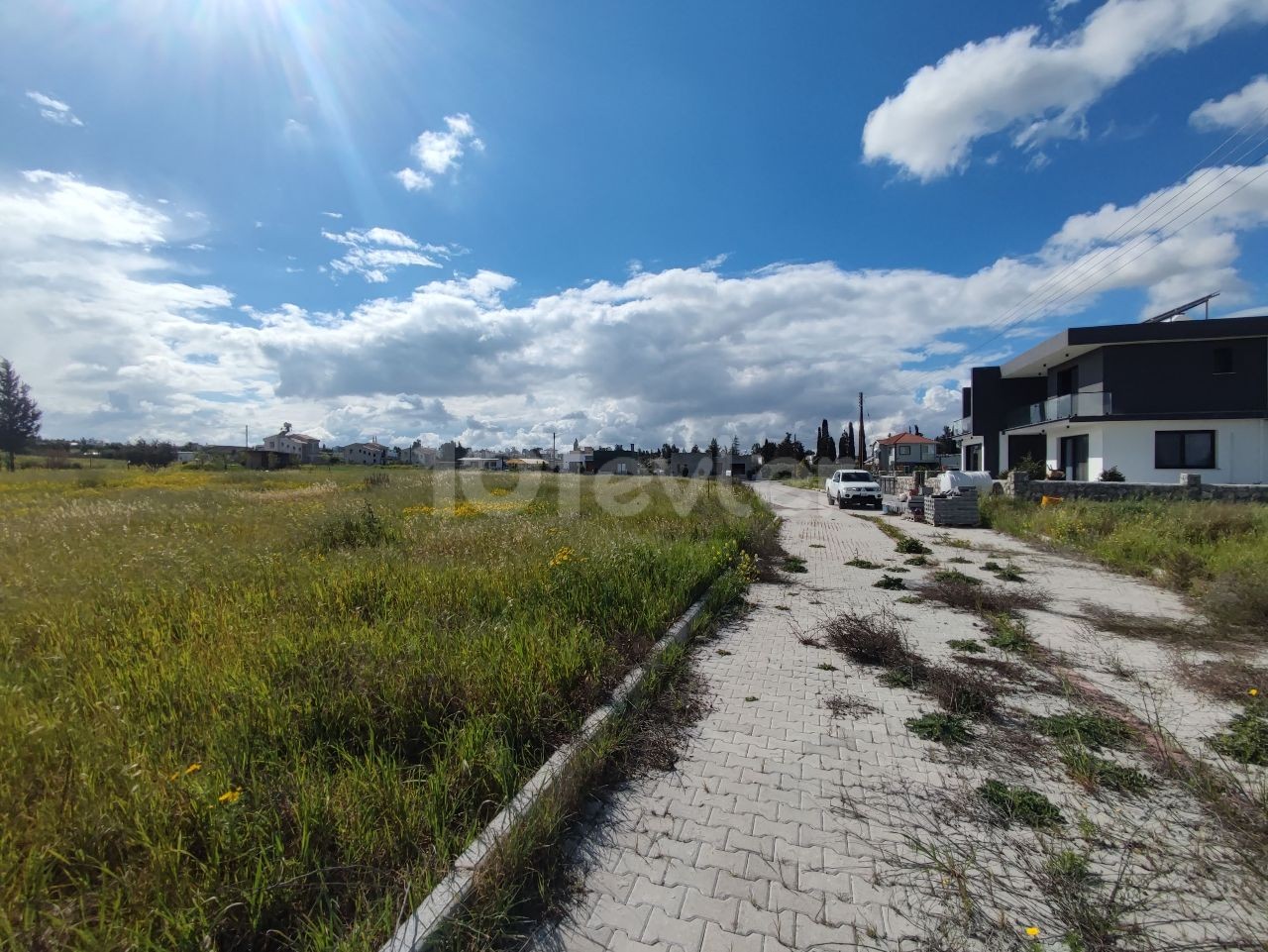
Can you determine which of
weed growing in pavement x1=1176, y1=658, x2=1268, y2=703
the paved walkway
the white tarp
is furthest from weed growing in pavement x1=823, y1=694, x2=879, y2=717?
the white tarp

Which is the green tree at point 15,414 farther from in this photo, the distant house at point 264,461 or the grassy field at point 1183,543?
the grassy field at point 1183,543

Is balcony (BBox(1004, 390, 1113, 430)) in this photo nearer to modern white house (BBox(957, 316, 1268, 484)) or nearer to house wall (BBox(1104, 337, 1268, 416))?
modern white house (BBox(957, 316, 1268, 484))

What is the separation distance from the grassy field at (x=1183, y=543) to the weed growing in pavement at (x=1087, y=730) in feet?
12.2

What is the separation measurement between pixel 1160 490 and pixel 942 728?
16.1m

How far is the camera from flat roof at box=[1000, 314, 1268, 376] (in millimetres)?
19781

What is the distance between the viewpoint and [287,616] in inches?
184

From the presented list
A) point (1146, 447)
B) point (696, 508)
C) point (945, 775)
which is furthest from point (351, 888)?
point (1146, 447)

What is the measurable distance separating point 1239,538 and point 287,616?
13328mm

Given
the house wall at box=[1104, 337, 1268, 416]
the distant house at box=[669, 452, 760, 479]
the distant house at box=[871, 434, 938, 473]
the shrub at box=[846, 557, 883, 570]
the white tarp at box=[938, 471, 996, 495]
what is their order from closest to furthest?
the shrub at box=[846, 557, 883, 570]
the white tarp at box=[938, 471, 996, 495]
the house wall at box=[1104, 337, 1268, 416]
the distant house at box=[669, 452, 760, 479]
the distant house at box=[871, 434, 938, 473]

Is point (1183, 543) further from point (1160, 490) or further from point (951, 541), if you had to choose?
point (1160, 490)

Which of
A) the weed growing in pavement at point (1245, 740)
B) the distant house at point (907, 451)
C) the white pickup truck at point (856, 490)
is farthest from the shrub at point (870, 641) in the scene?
the distant house at point (907, 451)

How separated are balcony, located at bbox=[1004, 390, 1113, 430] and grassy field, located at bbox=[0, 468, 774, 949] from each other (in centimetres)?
2277

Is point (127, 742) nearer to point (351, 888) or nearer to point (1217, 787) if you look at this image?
point (351, 888)

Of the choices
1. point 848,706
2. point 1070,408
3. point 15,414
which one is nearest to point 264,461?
point 15,414
